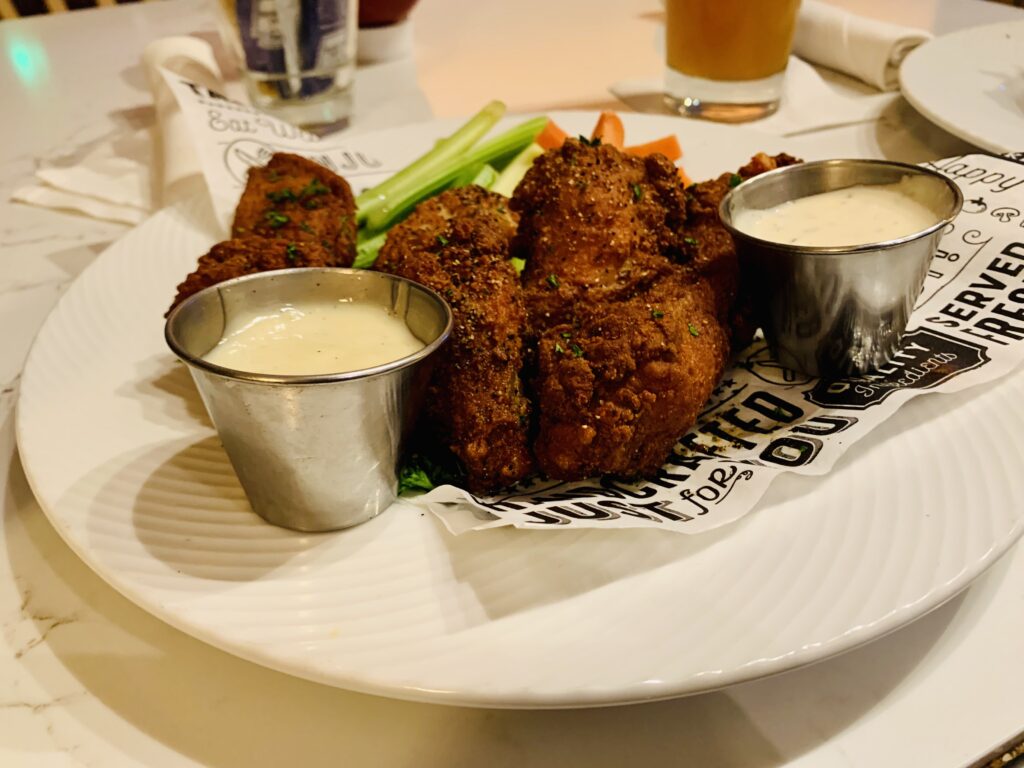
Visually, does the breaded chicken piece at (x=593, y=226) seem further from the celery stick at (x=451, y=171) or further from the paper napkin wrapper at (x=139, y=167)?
the paper napkin wrapper at (x=139, y=167)

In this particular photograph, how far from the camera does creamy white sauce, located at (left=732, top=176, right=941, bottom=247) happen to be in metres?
2.03

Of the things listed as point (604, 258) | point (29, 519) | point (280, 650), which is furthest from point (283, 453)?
point (604, 258)

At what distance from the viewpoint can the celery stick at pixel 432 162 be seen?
301cm

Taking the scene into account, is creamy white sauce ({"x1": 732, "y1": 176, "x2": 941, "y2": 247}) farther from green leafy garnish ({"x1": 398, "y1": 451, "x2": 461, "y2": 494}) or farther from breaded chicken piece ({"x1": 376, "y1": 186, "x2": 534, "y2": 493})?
green leafy garnish ({"x1": 398, "y1": 451, "x2": 461, "y2": 494})

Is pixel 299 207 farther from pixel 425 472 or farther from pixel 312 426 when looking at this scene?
pixel 312 426

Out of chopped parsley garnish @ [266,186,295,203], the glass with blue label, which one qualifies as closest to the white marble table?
chopped parsley garnish @ [266,186,295,203]

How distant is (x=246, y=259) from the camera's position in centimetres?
222

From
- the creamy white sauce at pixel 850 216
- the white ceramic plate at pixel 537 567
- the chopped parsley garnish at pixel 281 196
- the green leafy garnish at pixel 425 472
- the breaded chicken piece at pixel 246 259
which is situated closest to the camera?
the white ceramic plate at pixel 537 567

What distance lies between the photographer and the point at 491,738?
Result: 1335mm

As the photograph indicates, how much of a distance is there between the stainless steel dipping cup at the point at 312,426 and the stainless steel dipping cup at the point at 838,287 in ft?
2.63

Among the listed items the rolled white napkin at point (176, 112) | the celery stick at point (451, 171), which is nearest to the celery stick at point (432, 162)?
the celery stick at point (451, 171)

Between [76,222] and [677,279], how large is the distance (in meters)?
2.47

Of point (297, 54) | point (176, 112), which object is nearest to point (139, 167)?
point (176, 112)

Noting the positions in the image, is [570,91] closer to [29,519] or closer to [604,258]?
[604,258]
